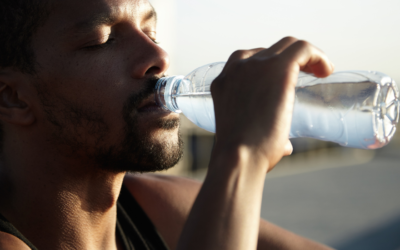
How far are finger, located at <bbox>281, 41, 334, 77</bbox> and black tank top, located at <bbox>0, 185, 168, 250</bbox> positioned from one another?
4.10 ft

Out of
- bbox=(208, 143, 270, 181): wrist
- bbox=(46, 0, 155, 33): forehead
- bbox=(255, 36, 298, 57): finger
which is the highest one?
bbox=(46, 0, 155, 33): forehead

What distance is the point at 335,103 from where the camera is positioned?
53.3 inches

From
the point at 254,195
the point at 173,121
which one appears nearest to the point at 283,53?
the point at 254,195

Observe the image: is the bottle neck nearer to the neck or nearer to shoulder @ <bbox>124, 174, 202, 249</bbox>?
the neck

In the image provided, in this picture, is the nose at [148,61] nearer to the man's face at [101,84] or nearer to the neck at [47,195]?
the man's face at [101,84]

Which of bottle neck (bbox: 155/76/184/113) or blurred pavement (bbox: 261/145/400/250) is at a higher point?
bottle neck (bbox: 155/76/184/113)

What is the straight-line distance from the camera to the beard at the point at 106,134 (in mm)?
1470

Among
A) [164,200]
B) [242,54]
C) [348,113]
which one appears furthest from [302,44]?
[164,200]

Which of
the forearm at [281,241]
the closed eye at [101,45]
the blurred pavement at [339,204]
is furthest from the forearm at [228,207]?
the blurred pavement at [339,204]

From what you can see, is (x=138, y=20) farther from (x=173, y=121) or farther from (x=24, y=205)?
(x=24, y=205)

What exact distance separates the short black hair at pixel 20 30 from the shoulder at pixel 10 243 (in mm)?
605

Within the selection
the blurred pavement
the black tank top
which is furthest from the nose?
the blurred pavement

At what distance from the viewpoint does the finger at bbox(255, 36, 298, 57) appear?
39.5 inches

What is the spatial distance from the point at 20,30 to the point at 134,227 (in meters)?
1.05
